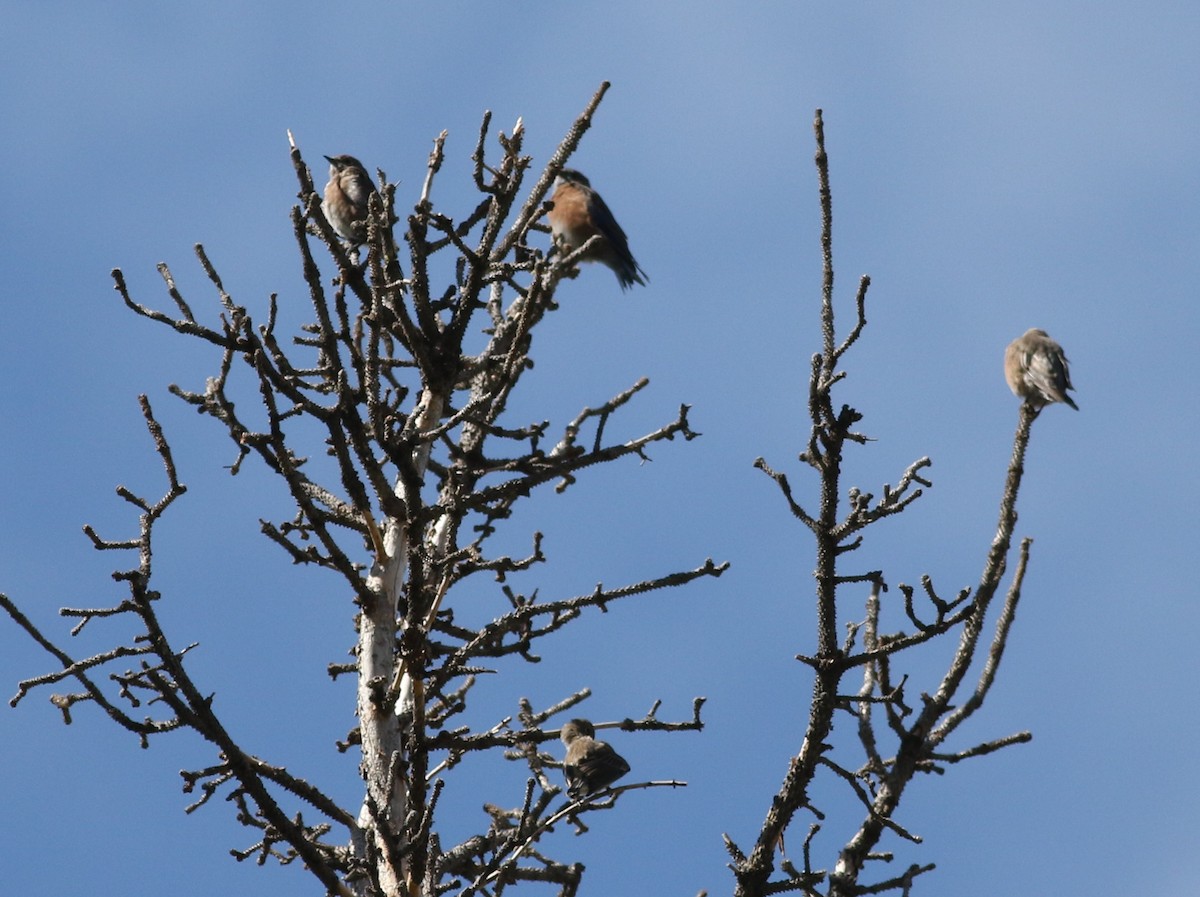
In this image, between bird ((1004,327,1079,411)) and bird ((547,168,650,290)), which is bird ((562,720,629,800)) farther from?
bird ((1004,327,1079,411))

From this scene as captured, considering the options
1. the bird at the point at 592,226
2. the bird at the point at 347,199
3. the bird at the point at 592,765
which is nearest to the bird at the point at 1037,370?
the bird at the point at 592,226

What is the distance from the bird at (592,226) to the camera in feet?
30.7

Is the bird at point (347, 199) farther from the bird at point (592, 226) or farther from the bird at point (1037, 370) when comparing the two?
the bird at point (1037, 370)

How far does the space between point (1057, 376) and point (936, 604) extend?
7.28 meters

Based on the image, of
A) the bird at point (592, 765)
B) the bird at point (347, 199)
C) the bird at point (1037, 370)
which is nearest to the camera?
the bird at point (592, 765)

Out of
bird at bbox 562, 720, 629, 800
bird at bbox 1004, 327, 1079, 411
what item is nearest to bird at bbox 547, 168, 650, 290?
bird at bbox 562, 720, 629, 800

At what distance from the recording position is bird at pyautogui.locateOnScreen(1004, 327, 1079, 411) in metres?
11.4

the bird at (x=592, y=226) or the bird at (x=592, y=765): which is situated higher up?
the bird at (x=592, y=226)

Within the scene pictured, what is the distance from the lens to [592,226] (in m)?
9.53

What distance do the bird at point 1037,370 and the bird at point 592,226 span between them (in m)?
3.74

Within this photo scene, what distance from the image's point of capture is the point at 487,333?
802 centimetres

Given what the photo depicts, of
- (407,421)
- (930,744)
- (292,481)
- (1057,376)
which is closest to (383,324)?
(407,421)

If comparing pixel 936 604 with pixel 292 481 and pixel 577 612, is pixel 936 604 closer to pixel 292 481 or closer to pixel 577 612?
pixel 577 612

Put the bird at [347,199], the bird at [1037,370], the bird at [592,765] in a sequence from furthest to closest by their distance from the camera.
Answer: the bird at [1037,370]
the bird at [347,199]
the bird at [592,765]
